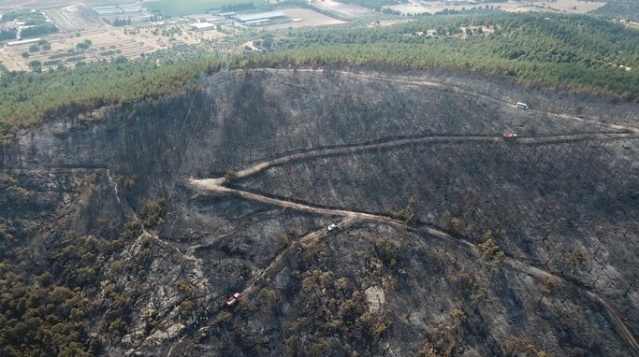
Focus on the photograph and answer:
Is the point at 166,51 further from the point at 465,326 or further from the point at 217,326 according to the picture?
the point at 465,326

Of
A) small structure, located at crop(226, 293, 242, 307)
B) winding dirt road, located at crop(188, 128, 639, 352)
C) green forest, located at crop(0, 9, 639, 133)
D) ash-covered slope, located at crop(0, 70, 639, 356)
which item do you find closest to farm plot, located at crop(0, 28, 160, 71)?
green forest, located at crop(0, 9, 639, 133)

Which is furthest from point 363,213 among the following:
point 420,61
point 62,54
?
point 62,54

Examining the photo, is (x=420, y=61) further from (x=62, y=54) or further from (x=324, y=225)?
(x=62, y=54)

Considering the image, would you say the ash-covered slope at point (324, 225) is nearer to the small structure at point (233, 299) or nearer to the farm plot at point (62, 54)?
the small structure at point (233, 299)

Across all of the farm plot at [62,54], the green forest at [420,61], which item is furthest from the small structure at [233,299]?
the farm plot at [62,54]

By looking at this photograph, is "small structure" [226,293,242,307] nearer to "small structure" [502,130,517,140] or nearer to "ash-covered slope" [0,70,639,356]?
"ash-covered slope" [0,70,639,356]
